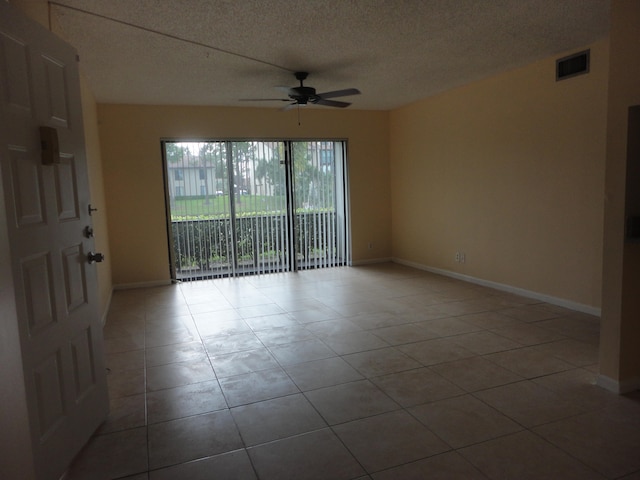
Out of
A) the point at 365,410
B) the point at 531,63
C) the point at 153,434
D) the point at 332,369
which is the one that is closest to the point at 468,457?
the point at 365,410

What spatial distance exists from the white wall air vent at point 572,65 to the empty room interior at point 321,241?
2 centimetres

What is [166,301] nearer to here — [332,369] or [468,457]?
[332,369]

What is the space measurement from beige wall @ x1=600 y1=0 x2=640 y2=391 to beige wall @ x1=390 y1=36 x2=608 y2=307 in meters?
1.64

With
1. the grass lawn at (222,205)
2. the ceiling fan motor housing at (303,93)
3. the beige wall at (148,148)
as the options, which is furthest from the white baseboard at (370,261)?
the ceiling fan motor housing at (303,93)

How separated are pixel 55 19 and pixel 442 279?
16.8ft

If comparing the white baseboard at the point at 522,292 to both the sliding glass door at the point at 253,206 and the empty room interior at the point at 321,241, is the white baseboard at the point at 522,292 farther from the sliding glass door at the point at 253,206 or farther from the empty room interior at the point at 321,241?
the sliding glass door at the point at 253,206

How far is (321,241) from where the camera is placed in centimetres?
732

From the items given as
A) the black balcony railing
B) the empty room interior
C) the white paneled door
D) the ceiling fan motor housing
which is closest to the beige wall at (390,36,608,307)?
the empty room interior

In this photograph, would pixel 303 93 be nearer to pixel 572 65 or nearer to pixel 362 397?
pixel 572 65

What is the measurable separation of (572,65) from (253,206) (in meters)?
4.41

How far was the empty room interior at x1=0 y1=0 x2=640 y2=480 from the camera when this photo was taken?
84.3 inches

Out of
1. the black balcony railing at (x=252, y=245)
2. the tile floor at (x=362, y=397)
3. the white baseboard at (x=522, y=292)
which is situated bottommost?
the tile floor at (x=362, y=397)

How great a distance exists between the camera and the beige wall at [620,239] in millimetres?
2514

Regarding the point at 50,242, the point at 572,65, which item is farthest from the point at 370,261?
the point at 50,242
